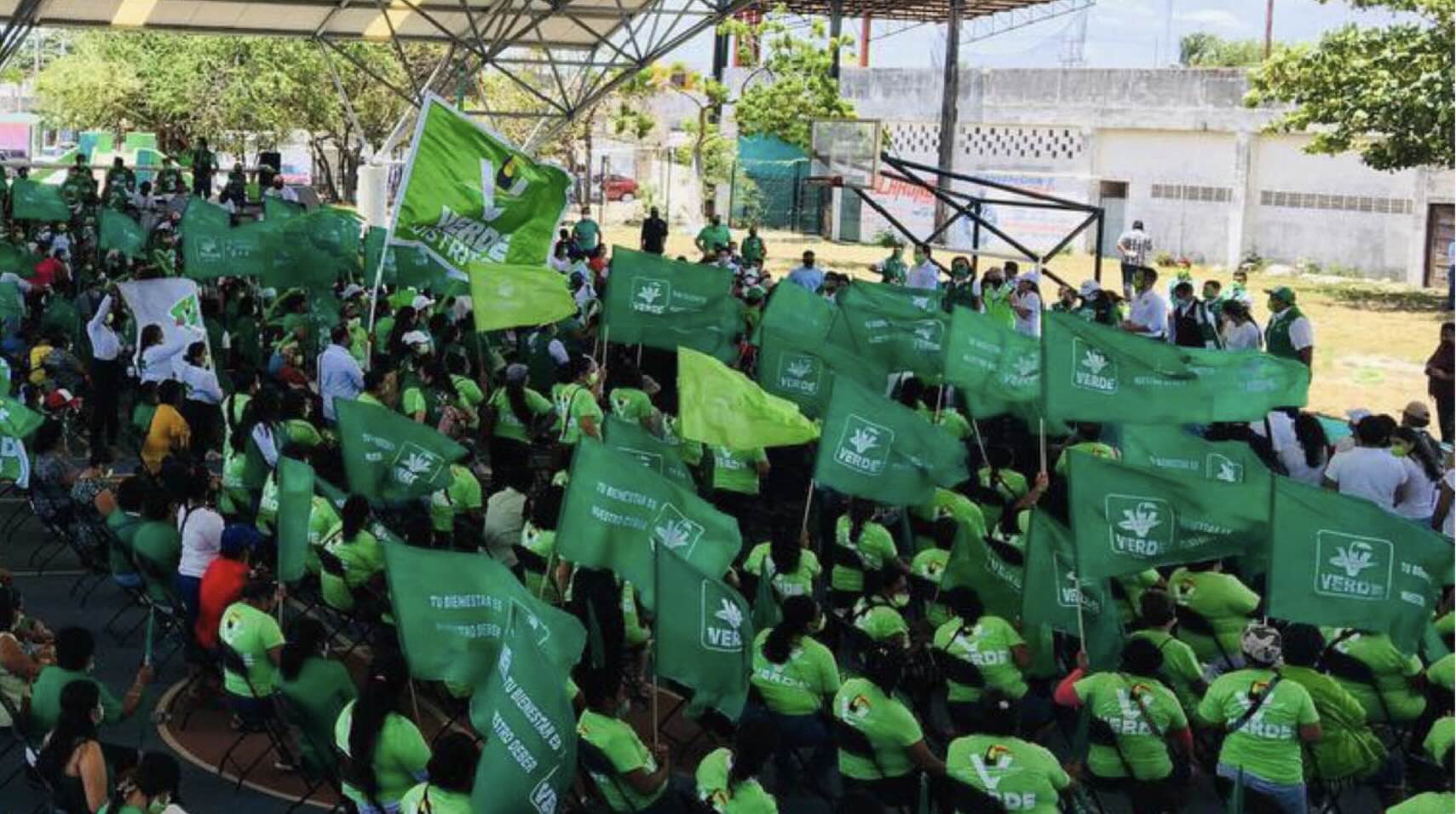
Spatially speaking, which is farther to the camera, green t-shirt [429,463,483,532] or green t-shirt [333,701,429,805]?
green t-shirt [429,463,483,532]

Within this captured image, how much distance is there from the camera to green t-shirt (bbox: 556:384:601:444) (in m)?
13.8

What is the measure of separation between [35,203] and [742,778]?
60.4 feet

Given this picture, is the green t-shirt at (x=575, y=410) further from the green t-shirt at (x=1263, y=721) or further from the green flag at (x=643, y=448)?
the green t-shirt at (x=1263, y=721)

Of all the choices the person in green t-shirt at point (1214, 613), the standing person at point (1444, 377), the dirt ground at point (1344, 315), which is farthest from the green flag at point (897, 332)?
the dirt ground at point (1344, 315)

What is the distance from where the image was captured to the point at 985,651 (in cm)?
973

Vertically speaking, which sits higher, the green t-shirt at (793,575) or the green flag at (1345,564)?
the green flag at (1345,564)

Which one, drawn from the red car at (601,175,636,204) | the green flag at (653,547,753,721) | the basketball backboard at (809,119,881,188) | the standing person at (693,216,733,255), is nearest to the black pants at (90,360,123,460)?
the standing person at (693,216,733,255)

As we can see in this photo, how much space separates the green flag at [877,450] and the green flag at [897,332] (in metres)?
4.09

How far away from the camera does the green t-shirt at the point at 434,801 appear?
7531 millimetres

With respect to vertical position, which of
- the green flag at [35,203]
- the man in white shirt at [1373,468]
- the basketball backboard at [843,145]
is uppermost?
the basketball backboard at [843,145]

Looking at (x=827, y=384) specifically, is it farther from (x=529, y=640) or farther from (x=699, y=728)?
(x=529, y=640)

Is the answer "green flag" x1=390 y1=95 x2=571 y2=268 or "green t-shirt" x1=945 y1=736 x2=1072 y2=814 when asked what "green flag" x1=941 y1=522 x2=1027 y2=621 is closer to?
"green t-shirt" x1=945 y1=736 x2=1072 y2=814

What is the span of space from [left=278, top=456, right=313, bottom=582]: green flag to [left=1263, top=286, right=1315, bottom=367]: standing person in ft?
35.7

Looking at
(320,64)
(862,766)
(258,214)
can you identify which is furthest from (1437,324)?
(320,64)
